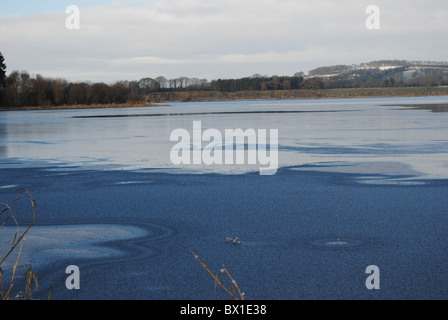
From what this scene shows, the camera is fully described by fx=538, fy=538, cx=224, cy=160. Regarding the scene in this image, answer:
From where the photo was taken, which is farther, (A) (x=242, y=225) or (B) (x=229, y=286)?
(A) (x=242, y=225)

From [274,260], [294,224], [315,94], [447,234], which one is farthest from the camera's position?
[315,94]

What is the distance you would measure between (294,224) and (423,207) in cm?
204

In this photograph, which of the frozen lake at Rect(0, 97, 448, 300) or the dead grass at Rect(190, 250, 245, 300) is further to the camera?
the frozen lake at Rect(0, 97, 448, 300)

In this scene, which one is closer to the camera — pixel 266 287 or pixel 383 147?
pixel 266 287

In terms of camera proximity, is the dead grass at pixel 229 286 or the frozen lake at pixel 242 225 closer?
the dead grass at pixel 229 286

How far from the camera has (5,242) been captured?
241 inches

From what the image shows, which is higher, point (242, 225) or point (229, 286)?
point (242, 225)

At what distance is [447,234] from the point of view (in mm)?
6105

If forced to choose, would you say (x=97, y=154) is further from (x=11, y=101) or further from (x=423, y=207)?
(x=11, y=101)
